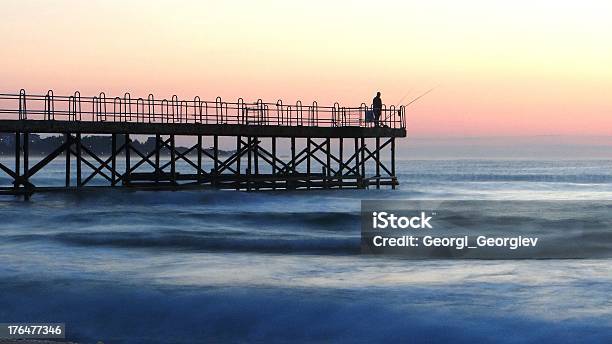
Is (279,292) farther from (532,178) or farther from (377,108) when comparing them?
(532,178)

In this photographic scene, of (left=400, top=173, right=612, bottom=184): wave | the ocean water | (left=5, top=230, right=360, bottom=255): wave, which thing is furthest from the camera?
(left=400, top=173, right=612, bottom=184): wave

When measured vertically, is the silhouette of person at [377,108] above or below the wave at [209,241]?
above

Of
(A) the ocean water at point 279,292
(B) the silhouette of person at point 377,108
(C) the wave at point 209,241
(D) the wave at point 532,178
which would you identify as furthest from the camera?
(D) the wave at point 532,178

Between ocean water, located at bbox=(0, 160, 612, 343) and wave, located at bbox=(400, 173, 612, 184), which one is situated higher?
wave, located at bbox=(400, 173, 612, 184)

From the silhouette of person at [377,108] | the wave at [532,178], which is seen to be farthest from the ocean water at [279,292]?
the wave at [532,178]

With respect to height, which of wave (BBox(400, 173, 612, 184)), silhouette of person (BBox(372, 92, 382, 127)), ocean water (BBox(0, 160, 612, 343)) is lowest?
ocean water (BBox(0, 160, 612, 343))

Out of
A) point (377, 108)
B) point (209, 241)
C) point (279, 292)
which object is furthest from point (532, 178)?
point (279, 292)

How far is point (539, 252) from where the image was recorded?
2083cm

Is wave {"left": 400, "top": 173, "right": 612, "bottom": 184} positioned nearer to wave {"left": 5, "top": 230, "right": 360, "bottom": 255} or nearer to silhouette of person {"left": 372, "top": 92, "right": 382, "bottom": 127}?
silhouette of person {"left": 372, "top": 92, "right": 382, "bottom": 127}

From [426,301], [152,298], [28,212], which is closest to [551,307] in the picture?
[426,301]

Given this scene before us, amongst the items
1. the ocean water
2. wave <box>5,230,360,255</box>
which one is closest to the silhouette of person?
wave <box>5,230,360,255</box>

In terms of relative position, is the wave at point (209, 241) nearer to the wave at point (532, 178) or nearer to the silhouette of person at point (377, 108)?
the silhouette of person at point (377, 108)

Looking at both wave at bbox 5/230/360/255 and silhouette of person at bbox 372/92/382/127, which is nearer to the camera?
wave at bbox 5/230/360/255

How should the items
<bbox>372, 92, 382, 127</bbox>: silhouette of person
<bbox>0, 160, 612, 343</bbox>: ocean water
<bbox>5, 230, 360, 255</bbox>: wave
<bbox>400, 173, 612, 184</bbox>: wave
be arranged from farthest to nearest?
<bbox>400, 173, 612, 184</bbox>: wave, <bbox>372, 92, 382, 127</bbox>: silhouette of person, <bbox>5, 230, 360, 255</bbox>: wave, <bbox>0, 160, 612, 343</bbox>: ocean water
